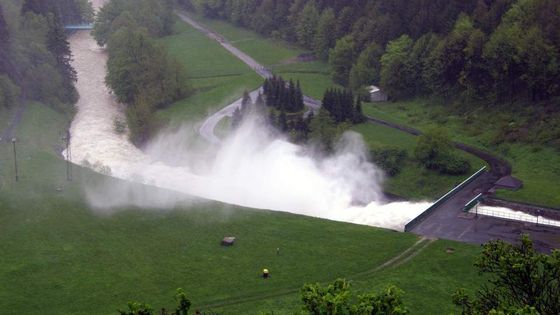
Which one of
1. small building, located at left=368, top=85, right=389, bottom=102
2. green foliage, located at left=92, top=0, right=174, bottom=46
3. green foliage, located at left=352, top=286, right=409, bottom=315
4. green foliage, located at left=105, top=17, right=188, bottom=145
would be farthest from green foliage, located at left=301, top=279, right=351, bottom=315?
green foliage, located at left=92, top=0, right=174, bottom=46

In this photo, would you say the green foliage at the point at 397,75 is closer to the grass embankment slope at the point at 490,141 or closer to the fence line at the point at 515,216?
the grass embankment slope at the point at 490,141

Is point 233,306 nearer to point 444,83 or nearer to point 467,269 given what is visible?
point 467,269

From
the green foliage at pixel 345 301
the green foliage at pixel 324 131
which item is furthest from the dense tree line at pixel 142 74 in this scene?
the green foliage at pixel 345 301

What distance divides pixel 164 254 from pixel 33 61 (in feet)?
204

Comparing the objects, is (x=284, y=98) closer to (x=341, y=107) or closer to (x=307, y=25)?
(x=341, y=107)

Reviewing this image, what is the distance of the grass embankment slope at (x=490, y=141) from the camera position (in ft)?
231

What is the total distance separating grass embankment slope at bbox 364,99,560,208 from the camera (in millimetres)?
70375

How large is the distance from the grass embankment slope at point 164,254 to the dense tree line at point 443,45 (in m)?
40.2

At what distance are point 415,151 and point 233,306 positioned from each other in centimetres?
3726

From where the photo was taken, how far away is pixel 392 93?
351 feet

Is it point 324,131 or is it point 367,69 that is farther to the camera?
point 367,69

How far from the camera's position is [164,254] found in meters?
57.9

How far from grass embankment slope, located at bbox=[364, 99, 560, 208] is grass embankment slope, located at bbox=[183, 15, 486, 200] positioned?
13.5 feet

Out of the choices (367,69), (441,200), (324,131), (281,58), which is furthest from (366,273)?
(281,58)
